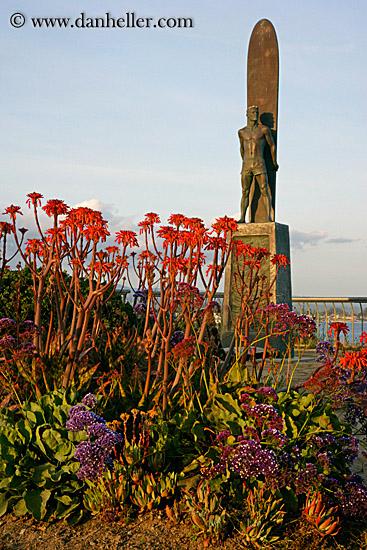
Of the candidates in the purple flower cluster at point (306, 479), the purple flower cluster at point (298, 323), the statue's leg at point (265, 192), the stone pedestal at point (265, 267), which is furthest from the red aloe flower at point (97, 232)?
the statue's leg at point (265, 192)

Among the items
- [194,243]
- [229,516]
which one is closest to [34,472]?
[229,516]

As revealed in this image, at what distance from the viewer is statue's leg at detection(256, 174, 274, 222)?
34.2 ft

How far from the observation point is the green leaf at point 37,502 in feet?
9.35

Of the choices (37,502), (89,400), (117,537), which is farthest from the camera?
(89,400)

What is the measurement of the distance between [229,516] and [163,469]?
47 centimetres

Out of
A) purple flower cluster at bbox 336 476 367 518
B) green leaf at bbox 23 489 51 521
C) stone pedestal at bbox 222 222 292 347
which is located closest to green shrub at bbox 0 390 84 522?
green leaf at bbox 23 489 51 521

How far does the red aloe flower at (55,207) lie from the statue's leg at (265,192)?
287 inches

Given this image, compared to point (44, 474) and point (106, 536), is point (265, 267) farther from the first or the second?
point (106, 536)

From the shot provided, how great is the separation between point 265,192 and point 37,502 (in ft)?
27.9

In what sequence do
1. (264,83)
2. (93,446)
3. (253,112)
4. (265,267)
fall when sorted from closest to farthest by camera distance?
(93,446), (265,267), (253,112), (264,83)

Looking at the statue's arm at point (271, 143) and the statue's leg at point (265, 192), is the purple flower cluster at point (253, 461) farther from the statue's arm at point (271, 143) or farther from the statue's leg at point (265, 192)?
the statue's arm at point (271, 143)

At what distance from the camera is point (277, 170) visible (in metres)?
10.9

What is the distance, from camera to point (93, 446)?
277cm

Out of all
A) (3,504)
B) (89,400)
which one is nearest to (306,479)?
(89,400)
